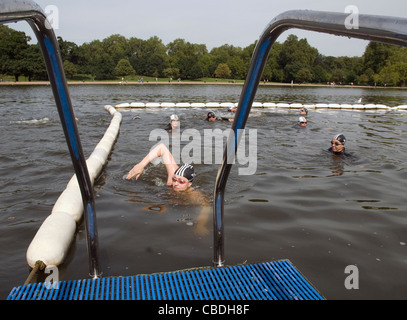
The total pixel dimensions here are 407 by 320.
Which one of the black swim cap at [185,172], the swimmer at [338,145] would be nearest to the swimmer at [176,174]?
the black swim cap at [185,172]

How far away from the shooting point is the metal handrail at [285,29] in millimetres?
1289

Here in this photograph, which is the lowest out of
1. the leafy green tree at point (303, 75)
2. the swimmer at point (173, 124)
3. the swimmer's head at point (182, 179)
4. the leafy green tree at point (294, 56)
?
the swimmer's head at point (182, 179)

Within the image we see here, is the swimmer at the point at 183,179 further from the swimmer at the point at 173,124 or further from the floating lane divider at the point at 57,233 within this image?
the swimmer at the point at 173,124

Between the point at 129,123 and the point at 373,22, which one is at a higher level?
the point at 373,22

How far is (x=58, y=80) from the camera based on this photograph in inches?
77.0

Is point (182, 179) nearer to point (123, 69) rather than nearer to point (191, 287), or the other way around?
point (191, 287)

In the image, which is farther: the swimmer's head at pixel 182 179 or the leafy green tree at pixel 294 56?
the leafy green tree at pixel 294 56

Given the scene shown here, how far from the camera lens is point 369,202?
6.49m

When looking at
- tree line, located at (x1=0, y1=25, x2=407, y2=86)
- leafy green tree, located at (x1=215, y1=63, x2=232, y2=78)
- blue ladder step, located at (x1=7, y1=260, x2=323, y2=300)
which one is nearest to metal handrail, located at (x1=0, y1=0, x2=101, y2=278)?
blue ladder step, located at (x1=7, y1=260, x2=323, y2=300)

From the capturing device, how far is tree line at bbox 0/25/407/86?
6706 centimetres

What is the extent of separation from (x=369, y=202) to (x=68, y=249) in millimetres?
5429

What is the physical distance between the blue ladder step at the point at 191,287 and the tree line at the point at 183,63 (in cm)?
6856
